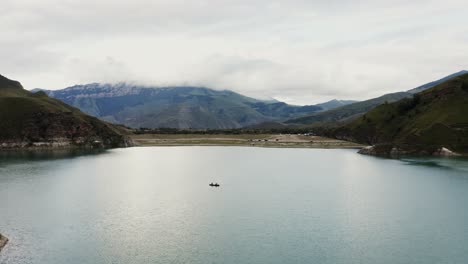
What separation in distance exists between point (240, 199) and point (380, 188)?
36011mm

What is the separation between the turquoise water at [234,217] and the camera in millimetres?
50094

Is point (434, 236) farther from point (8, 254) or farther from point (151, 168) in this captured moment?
point (151, 168)

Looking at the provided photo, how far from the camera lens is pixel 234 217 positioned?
68.5m

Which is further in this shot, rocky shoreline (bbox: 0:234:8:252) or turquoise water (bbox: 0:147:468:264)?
rocky shoreline (bbox: 0:234:8:252)

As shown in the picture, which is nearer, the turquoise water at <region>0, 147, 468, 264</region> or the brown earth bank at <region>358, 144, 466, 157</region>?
the turquoise water at <region>0, 147, 468, 264</region>

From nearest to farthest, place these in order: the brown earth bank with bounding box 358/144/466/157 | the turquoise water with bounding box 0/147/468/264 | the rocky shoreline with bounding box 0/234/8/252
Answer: the turquoise water with bounding box 0/147/468/264, the rocky shoreline with bounding box 0/234/8/252, the brown earth bank with bounding box 358/144/466/157

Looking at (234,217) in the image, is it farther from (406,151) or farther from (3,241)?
(406,151)

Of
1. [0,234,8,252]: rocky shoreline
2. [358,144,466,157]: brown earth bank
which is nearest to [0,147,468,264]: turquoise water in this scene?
[0,234,8,252]: rocky shoreline

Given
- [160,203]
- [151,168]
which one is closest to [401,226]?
[160,203]

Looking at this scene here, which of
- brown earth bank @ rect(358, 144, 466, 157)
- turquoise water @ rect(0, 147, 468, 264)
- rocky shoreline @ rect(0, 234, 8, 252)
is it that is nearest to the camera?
turquoise water @ rect(0, 147, 468, 264)

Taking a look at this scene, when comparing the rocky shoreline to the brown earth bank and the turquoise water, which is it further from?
the brown earth bank

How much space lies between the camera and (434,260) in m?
48.1

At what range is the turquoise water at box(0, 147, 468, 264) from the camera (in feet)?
164

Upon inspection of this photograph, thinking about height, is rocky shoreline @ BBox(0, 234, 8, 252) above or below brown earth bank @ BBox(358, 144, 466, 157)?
below
